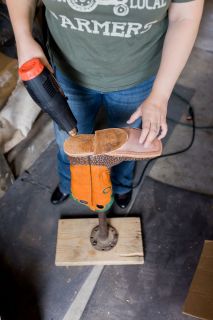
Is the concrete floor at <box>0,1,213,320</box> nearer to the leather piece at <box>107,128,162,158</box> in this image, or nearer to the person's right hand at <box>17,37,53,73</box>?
the leather piece at <box>107,128,162,158</box>

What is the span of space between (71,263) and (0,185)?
457mm

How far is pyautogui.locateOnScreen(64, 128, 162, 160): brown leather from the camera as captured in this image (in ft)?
2.49

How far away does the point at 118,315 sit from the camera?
1.14 meters

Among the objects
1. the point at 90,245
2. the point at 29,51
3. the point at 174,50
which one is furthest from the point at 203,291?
the point at 29,51

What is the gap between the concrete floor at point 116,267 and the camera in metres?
1.16

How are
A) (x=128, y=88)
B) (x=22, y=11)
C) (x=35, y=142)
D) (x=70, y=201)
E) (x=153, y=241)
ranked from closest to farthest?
(x=22, y=11), (x=128, y=88), (x=153, y=241), (x=70, y=201), (x=35, y=142)

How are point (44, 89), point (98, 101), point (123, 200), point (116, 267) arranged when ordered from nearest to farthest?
point (44, 89) → point (98, 101) → point (116, 267) → point (123, 200)

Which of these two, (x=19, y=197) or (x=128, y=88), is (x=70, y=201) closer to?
(x=19, y=197)

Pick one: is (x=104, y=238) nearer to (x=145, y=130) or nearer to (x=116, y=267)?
(x=116, y=267)

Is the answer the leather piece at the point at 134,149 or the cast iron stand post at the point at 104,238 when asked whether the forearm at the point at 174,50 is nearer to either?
the leather piece at the point at 134,149

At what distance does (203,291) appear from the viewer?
3.57 ft

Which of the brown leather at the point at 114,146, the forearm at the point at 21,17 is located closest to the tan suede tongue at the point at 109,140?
the brown leather at the point at 114,146

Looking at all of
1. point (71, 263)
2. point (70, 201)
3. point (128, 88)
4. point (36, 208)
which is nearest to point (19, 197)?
point (36, 208)

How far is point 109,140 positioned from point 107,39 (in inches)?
9.0
